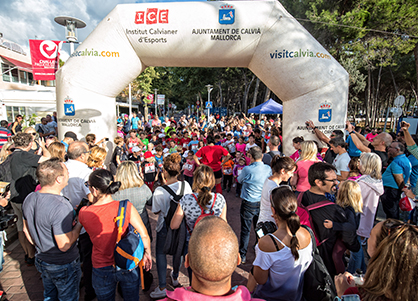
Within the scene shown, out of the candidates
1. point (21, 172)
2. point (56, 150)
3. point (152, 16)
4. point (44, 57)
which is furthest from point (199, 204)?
point (44, 57)

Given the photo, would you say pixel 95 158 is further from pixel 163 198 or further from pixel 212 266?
pixel 212 266

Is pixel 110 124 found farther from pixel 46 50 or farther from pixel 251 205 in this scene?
pixel 251 205

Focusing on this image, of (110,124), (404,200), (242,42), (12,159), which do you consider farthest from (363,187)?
(110,124)

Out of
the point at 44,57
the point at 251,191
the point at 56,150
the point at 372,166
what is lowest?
the point at 251,191

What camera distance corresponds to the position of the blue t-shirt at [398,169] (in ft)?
→ 12.8


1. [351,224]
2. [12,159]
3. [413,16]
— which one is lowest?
[351,224]

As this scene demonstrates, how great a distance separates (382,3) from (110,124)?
11.3 metres

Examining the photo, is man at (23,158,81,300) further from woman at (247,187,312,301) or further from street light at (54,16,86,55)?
street light at (54,16,86,55)

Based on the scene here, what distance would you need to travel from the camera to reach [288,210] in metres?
1.80

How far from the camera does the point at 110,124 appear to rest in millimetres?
7078

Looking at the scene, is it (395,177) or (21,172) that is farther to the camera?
(395,177)

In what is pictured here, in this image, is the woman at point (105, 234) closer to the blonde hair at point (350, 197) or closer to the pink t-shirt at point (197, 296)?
the pink t-shirt at point (197, 296)

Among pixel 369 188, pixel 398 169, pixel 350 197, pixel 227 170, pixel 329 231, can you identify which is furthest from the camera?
pixel 227 170

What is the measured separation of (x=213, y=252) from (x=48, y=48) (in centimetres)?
1001
